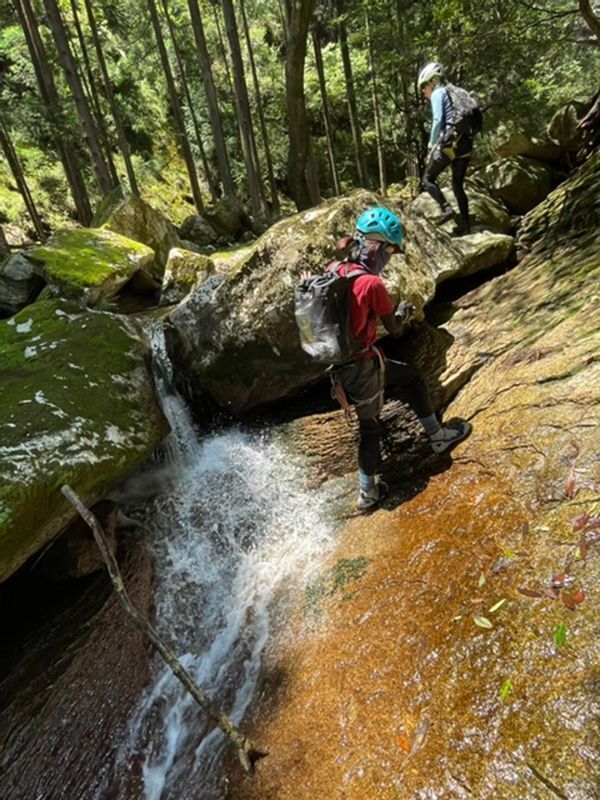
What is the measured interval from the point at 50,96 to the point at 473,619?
17.8 metres

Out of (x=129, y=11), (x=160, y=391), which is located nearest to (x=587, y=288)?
(x=160, y=391)

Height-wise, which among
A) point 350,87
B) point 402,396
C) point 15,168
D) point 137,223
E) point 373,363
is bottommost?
point 402,396

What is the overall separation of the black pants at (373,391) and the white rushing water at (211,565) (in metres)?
0.95

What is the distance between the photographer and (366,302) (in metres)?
3.83

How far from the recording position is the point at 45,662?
4.22m

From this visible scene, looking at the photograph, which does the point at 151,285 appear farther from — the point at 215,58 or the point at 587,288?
the point at 215,58

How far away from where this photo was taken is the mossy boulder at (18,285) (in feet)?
28.2

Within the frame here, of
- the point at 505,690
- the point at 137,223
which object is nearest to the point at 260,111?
the point at 137,223

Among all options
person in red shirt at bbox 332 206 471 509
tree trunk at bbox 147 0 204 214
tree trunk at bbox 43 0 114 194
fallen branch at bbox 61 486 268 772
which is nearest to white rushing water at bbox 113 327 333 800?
fallen branch at bbox 61 486 268 772

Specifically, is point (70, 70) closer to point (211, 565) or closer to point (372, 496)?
point (211, 565)

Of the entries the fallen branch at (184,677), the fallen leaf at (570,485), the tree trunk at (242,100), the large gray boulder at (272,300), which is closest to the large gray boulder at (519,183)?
the large gray boulder at (272,300)

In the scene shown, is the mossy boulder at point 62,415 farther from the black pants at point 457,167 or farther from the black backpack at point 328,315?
the black pants at point 457,167

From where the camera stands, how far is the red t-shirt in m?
3.81

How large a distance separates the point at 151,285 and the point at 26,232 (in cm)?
1208
